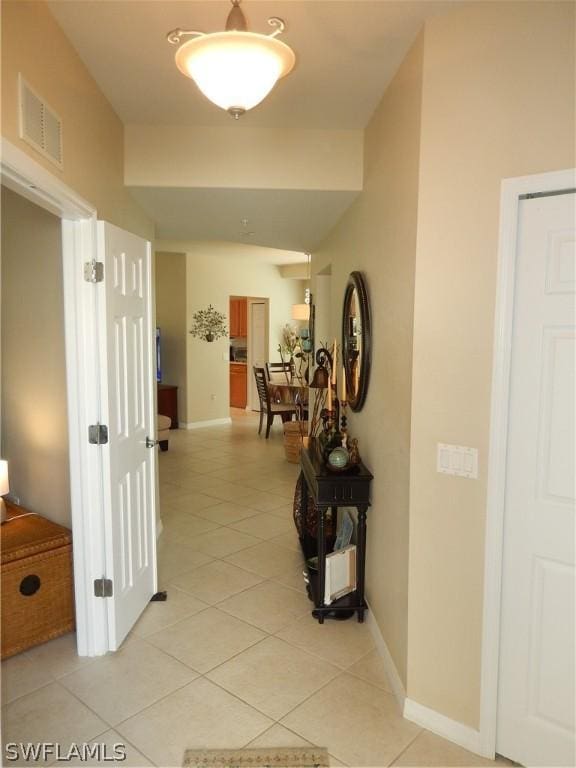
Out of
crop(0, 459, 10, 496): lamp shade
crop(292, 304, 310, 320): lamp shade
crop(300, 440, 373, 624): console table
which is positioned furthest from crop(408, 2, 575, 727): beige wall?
crop(292, 304, 310, 320): lamp shade

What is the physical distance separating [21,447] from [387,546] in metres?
2.07

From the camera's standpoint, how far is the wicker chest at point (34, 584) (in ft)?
8.36

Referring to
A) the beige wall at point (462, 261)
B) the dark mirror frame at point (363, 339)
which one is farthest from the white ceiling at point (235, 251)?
the beige wall at point (462, 261)

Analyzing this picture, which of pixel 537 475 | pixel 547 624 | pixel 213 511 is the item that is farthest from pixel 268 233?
pixel 547 624

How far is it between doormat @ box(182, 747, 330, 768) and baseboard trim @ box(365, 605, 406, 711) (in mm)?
431

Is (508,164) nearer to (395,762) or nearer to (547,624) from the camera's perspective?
(547,624)

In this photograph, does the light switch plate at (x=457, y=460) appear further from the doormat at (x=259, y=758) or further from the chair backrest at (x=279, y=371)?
the chair backrest at (x=279, y=371)

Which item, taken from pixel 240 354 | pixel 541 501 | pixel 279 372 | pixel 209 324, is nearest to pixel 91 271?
pixel 541 501

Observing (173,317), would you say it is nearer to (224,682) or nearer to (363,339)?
(363,339)

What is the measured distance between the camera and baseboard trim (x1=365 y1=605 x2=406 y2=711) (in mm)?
2294

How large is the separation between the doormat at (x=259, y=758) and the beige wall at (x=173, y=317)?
6.63 meters

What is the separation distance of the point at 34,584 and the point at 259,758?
135cm

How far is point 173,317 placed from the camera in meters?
8.45

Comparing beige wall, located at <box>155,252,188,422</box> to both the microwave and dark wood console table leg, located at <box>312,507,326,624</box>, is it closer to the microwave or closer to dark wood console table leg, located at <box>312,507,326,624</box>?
the microwave
